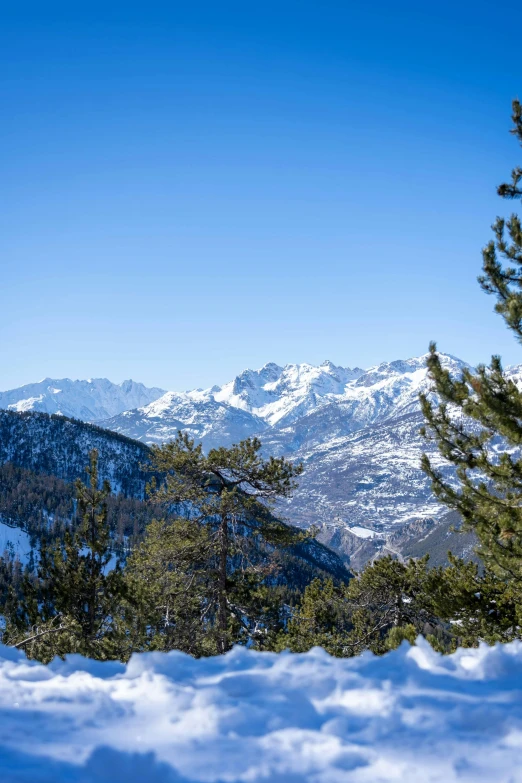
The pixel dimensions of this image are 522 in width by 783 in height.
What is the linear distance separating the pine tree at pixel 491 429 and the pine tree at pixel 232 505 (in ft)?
19.2

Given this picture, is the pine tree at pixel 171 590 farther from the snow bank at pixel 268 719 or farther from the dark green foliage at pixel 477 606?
the snow bank at pixel 268 719

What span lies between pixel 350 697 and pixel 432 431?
316 inches

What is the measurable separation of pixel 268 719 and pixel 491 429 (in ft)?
26.6

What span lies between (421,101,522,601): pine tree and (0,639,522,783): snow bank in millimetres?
6270

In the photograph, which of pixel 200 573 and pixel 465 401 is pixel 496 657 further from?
pixel 200 573

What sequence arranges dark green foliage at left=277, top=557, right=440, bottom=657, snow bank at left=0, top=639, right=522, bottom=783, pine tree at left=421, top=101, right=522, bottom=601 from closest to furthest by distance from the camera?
snow bank at left=0, top=639, right=522, bottom=783 → pine tree at left=421, top=101, right=522, bottom=601 → dark green foliage at left=277, top=557, right=440, bottom=657

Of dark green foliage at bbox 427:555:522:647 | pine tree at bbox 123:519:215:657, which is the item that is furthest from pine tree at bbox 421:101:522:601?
pine tree at bbox 123:519:215:657

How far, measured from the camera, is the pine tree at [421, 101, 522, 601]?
356 inches

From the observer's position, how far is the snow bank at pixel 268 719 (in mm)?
2621

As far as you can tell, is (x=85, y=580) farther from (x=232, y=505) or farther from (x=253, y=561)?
(x=253, y=561)

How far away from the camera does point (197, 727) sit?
2.89 m

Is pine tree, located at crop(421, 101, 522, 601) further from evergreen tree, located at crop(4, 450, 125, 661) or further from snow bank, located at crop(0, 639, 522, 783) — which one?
evergreen tree, located at crop(4, 450, 125, 661)

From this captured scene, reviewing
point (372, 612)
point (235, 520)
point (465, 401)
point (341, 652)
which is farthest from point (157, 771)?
point (372, 612)

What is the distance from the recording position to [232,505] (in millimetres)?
14789
